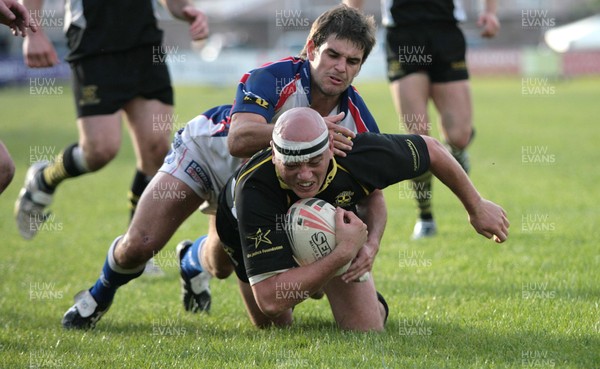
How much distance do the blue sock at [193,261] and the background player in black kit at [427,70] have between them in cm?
267

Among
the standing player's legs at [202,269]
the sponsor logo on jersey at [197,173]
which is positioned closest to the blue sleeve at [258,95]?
the sponsor logo on jersey at [197,173]

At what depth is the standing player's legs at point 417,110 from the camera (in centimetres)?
791

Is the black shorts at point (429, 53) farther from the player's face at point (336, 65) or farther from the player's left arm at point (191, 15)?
the player's face at point (336, 65)

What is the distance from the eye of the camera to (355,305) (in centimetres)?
509

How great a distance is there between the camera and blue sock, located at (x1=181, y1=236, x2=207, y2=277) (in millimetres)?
6004

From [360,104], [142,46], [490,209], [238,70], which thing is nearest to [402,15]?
[142,46]

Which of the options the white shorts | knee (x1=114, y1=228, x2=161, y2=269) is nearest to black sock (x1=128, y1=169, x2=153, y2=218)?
the white shorts

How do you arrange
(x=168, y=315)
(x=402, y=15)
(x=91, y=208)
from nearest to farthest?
(x=168, y=315) < (x=402, y=15) < (x=91, y=208)

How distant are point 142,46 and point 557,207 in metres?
5.08

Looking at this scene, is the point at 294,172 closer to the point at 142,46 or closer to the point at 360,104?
the point at 360,104

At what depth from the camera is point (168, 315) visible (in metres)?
5.88

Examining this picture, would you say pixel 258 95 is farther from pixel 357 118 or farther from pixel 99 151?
pixel 99 151

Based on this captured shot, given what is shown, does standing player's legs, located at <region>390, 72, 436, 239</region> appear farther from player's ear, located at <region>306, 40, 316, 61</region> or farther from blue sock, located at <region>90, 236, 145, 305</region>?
blue sock, located at <region>90, 236, 145, 305</region>

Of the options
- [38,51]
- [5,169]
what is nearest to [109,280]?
[5,169]
